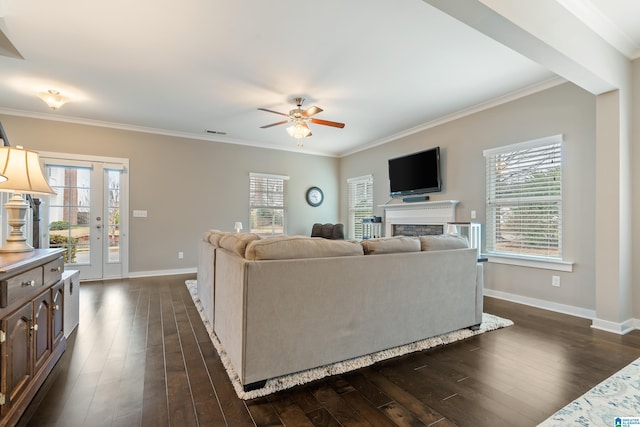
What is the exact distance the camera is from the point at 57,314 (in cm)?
214

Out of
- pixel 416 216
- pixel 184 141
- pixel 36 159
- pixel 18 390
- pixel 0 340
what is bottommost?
pixel 18 390

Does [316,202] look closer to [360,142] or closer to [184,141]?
[360,142]

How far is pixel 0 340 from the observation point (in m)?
1.33

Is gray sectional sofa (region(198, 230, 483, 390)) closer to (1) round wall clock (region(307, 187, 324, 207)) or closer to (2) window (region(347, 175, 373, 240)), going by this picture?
(2) window (region(347, 175, 373, 240))

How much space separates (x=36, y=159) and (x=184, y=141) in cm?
399

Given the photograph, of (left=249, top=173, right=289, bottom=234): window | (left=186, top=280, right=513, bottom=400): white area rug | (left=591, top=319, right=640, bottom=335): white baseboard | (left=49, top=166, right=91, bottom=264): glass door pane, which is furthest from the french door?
(left=591, top=319, right=640, bottom=335): white baseboard

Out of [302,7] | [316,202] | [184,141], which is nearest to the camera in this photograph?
[302,7]

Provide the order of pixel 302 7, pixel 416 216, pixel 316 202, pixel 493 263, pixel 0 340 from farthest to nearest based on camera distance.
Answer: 1. pixel 316 202
2. pixel 416 216
3. pixel 493 263
4. pixel 302 7
5. pixel 0 340

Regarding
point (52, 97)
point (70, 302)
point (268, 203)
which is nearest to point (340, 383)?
point (70, 302)

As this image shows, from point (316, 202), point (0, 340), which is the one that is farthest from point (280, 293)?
point (316, 202)

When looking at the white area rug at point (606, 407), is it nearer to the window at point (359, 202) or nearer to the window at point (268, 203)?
the window at point (359, 202)

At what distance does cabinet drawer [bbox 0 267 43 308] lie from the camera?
1347mm

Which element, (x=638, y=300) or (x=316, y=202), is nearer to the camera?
(x=638, y=300)

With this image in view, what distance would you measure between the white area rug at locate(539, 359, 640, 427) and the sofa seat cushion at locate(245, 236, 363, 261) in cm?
140
